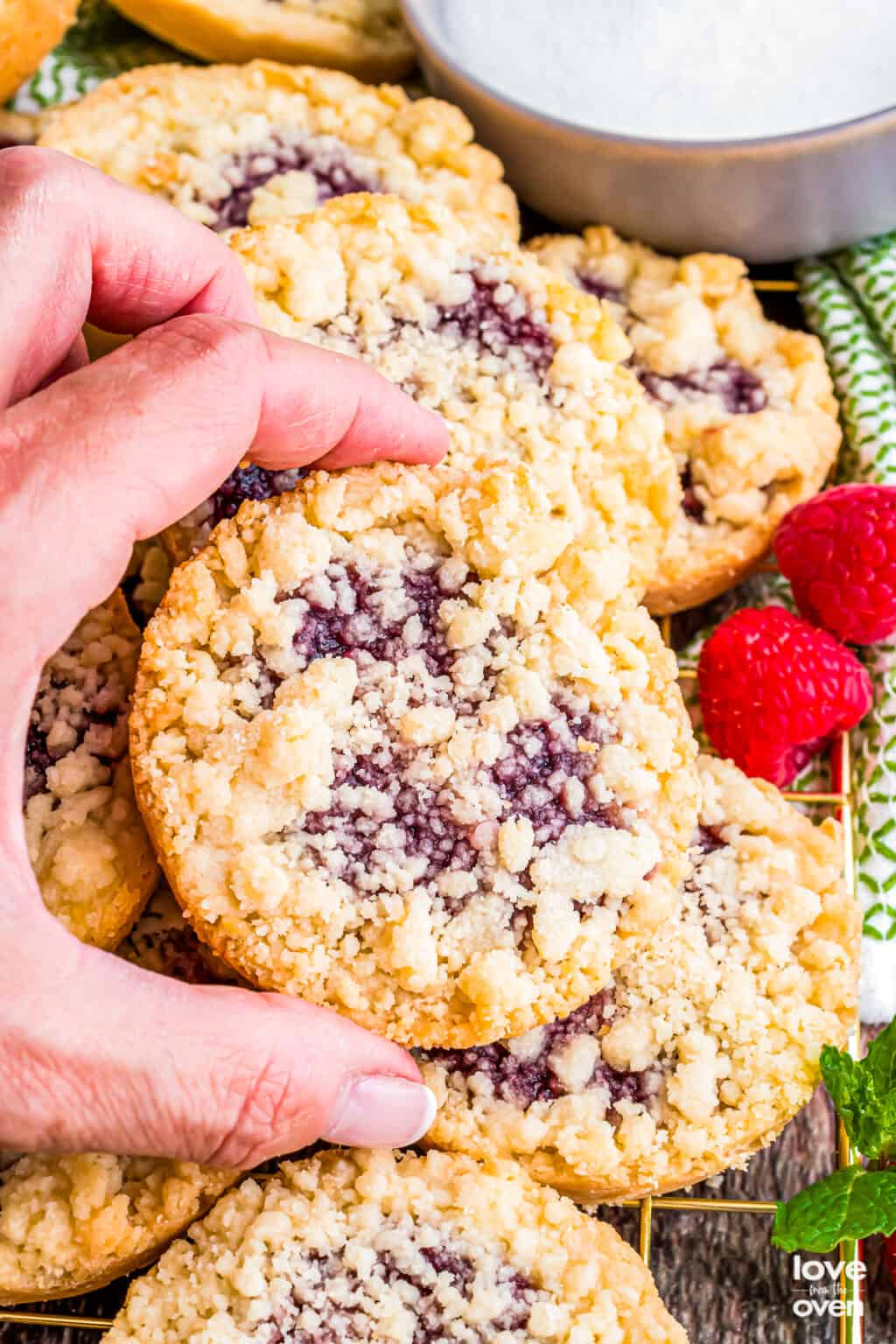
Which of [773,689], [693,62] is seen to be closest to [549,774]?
[773,689]

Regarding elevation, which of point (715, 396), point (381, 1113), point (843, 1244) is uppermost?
point (715, 396)

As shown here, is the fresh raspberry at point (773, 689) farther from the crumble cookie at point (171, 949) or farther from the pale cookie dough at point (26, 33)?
the pale cookie dough at point (26, 33)

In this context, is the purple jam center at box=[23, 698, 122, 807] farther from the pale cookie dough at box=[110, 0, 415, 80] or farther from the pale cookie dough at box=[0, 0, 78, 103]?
the pale cookie dough at box=[110, 0, 415, 80]

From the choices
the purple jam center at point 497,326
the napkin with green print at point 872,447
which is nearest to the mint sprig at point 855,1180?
the napkin with green print at point 872,447

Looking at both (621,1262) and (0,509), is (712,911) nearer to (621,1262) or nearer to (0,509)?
(621,1262)

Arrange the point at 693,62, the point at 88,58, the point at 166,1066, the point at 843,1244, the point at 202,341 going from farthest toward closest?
the point at 88,58
the point at 693,62
the point at 843,1244
the point at 202,341
the point at 166,1066

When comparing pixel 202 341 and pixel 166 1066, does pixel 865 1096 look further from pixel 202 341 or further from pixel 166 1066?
pixel 202 341
